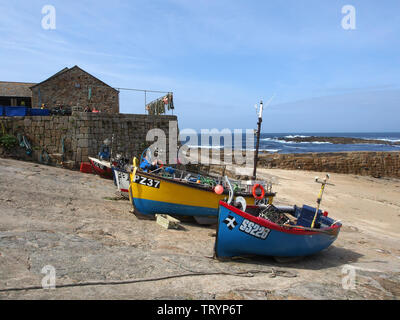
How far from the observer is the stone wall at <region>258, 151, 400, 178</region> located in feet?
91.9

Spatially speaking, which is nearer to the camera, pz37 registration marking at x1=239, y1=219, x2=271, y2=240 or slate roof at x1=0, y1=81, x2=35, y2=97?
pz37 registration marking at x1=239, y1=219, x2=271, y2=240

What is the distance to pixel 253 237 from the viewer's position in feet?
22.8

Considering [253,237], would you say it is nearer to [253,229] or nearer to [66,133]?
[253,229]

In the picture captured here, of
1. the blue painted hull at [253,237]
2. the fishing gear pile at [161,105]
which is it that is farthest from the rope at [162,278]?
the fishing gear pile at [161,105]

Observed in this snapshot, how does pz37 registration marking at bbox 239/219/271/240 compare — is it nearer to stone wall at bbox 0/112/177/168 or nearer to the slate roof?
stone wall at bbox 0/112/177/168

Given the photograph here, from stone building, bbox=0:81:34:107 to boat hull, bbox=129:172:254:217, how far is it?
13839mm

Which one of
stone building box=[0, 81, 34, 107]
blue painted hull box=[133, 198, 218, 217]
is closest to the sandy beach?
blue painted hull box=[133, 198, 218, 217]

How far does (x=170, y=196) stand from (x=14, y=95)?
15.6 m

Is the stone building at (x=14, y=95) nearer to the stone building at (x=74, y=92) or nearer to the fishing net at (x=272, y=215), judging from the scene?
the stone building at (x=74, y=92)

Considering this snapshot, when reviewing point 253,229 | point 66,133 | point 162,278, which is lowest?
point 162,278

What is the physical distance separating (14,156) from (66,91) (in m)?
5.80

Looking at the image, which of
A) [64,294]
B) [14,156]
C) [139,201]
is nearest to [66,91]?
[14,156]

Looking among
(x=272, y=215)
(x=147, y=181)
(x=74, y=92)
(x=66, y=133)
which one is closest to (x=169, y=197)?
(x=147, y=181)

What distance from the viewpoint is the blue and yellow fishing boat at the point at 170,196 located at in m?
9.99
